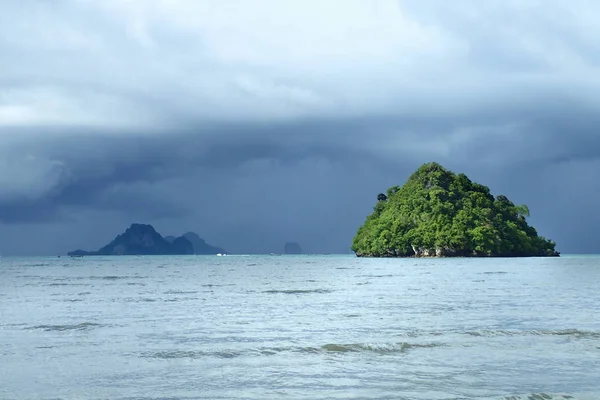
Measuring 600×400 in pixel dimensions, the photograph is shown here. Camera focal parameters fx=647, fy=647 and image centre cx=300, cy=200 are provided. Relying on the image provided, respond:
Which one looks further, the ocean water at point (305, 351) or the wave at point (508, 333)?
the wave at point (508, 333)

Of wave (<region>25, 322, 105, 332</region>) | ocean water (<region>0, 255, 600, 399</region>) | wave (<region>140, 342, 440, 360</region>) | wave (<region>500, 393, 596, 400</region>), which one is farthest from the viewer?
wave (<region>25, 322, 105, 332</region>)

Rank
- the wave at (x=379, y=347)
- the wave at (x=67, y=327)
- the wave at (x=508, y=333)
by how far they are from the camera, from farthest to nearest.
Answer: the wave at (x=67, y=327)
the wave at (x=508, y=333)
the wave at (x=379, y=347)

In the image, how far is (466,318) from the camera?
2642 cm

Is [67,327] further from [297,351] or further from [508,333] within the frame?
[508,333]

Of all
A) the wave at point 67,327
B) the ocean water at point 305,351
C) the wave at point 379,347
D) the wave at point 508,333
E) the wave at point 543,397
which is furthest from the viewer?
the wave at point 67,327

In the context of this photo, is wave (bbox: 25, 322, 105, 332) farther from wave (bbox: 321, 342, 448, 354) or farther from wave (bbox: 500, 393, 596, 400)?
wave (bbox: 500, 393, 596, 400)

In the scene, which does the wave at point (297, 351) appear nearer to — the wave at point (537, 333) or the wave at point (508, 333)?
the wave at point (508, 333)

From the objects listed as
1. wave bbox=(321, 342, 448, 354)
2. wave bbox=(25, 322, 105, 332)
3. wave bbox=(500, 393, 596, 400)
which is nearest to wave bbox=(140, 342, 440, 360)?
wave bbox=(321, 342, 448, 354)

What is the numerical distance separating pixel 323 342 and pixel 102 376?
712 cm

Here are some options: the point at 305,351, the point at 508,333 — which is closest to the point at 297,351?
the point at 305,351

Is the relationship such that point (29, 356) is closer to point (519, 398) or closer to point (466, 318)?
point (519, 398)

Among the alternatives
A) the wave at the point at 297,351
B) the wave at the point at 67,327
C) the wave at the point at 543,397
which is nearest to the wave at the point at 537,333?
the wave at the point at 297,351

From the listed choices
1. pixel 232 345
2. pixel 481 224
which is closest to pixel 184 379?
pixel 232 345

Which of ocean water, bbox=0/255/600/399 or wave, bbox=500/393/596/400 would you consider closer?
wave, bbox=500/393/596/400
